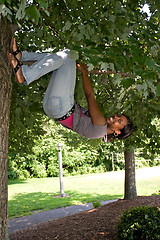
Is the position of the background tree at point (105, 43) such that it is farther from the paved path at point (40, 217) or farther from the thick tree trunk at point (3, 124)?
the paved path at point (40, 217)

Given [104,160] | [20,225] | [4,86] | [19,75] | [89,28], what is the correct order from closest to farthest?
[19,75]
[4,86]
[89,28]
[20,225]
[104,160]

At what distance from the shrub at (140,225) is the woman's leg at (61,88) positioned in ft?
9.98

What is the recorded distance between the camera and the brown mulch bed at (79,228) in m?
5.63

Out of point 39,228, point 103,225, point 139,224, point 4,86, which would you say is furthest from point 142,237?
point 4,86

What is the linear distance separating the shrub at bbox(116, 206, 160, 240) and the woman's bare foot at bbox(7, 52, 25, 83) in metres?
3.51

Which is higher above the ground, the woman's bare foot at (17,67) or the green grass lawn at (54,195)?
the woman's bare foot at (17,67)

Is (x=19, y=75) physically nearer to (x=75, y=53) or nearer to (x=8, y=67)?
(x=8, y=67)

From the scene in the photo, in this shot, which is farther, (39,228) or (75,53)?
(39,228)

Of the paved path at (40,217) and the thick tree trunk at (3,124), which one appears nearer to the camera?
the thick tree trunk at (3,124)

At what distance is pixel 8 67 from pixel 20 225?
520cm

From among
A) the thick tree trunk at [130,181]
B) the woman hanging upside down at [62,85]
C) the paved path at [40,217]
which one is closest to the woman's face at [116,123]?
the woman hanging upside down at [62,85]

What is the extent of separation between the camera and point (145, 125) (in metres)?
4.84

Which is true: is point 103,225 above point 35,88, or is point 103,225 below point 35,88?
below

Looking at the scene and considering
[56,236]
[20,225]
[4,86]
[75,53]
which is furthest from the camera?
[20,225]
